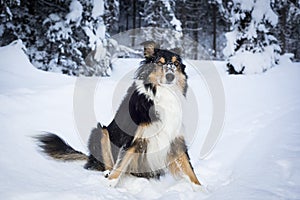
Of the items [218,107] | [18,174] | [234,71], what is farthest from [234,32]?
[18,174]

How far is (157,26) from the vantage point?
1986 cm

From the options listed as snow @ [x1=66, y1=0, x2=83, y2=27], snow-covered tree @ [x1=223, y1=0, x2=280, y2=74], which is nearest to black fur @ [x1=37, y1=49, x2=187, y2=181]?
snow @ [x1=66, y1=0, x2=83, y2=27]

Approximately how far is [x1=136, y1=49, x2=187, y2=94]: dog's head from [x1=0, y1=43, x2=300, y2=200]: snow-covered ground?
1191 millimetres

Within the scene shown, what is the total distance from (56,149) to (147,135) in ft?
3.68

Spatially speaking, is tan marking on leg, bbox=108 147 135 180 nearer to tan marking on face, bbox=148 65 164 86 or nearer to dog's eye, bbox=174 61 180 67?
tan marking on face, bbox=148 65 164 86

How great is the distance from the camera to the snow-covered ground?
2.32 metres

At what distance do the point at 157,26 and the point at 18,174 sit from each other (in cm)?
1887

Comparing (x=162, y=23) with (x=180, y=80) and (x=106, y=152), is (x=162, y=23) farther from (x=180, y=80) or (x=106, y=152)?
(x=106, y=152)

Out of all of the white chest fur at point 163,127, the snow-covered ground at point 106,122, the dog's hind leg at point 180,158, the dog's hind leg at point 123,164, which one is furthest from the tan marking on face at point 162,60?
the snow-covered ground at point 106,122

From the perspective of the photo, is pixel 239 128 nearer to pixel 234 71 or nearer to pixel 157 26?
pixel 234 71

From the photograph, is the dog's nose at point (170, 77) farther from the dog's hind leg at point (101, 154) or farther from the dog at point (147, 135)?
the dog's hind leg at point (101, 154)

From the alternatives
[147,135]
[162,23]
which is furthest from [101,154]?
[162,23]

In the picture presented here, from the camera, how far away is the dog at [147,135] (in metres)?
2.88

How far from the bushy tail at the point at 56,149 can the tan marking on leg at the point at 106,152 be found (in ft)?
0.93
